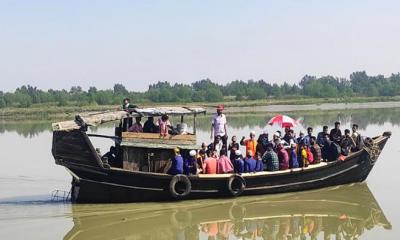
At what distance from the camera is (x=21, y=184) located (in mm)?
16953

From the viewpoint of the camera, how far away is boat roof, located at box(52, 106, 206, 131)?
12.9 metres

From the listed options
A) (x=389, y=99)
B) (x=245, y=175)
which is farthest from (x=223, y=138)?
(x=389, y=99)

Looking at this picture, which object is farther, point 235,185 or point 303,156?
point 303,156

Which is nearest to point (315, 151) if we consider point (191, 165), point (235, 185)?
point (235, 185)

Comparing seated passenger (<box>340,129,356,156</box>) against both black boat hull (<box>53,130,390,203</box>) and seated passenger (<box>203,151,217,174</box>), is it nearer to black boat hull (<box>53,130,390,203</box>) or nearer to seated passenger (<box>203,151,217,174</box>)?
black boat hull (<box>53,130,390,203</box>)

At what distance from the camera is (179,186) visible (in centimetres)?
1369

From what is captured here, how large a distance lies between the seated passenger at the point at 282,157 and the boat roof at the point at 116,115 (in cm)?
209

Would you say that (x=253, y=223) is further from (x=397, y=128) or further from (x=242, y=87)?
(x=242, y=87)

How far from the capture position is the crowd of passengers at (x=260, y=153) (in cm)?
1395

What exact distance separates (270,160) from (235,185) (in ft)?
3.67

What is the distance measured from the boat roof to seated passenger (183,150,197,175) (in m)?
1.08

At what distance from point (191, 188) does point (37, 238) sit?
3939mm

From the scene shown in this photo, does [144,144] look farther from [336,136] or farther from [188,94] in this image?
[188,94]

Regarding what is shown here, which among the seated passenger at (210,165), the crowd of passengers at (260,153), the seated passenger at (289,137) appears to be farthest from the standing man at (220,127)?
the seated passenger at (289,137)
